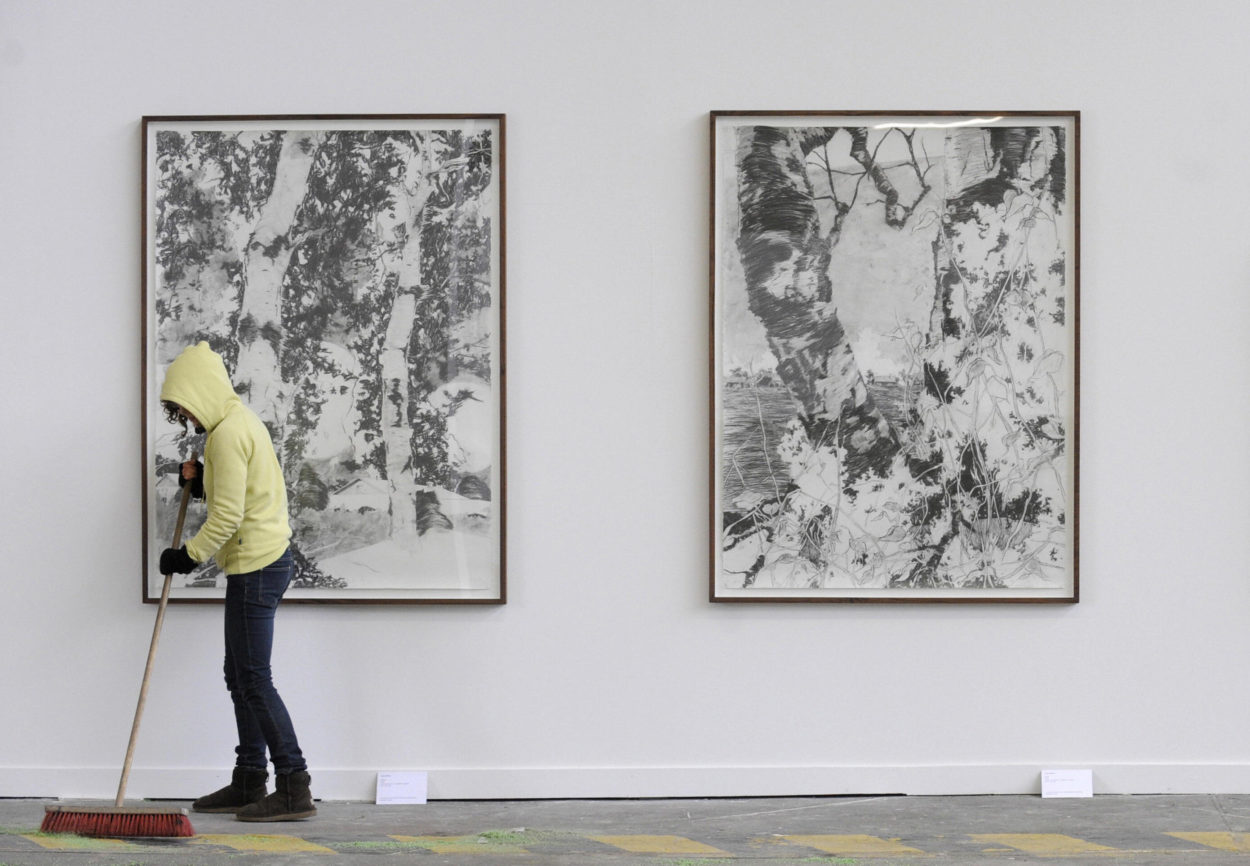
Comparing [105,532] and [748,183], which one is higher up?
[748,183]

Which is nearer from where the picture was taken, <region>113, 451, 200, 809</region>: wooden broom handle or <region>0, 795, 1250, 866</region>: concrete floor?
<region>0, 795, 1250, 866</region>: concrete floor

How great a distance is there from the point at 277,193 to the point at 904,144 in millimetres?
1991

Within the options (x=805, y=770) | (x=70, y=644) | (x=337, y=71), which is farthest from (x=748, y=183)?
(x=70, y=644)

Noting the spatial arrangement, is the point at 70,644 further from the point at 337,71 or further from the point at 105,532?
the point at 337,71

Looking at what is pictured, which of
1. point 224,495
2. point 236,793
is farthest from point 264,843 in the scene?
point 224,495

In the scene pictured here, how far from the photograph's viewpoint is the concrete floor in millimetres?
2852

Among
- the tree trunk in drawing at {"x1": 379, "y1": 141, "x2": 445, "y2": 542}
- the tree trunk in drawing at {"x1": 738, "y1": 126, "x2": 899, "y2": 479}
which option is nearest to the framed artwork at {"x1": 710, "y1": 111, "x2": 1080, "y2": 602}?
the tree trunk in drawing at {"x1": 738, "y1": 126, "x2": 899, "y2": 479}

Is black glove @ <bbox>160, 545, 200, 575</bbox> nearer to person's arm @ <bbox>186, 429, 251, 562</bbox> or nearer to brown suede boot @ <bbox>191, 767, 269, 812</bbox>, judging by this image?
Result: person's arm @ <bbox>186, 429, 251, 562</bbox>

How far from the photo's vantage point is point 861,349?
11.2 ft

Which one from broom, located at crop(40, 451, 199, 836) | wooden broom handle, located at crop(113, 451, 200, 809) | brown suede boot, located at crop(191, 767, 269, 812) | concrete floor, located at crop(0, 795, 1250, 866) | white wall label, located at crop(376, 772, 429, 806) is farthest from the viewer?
white wall label, located at crop(376, 772, 429, 806)

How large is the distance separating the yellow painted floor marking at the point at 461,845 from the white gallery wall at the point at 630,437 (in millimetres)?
383

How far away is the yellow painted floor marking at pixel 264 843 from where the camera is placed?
292 cm

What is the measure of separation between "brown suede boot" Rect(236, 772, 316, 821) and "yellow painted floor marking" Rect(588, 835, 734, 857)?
0.87 m

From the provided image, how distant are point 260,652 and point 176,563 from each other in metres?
0.35
